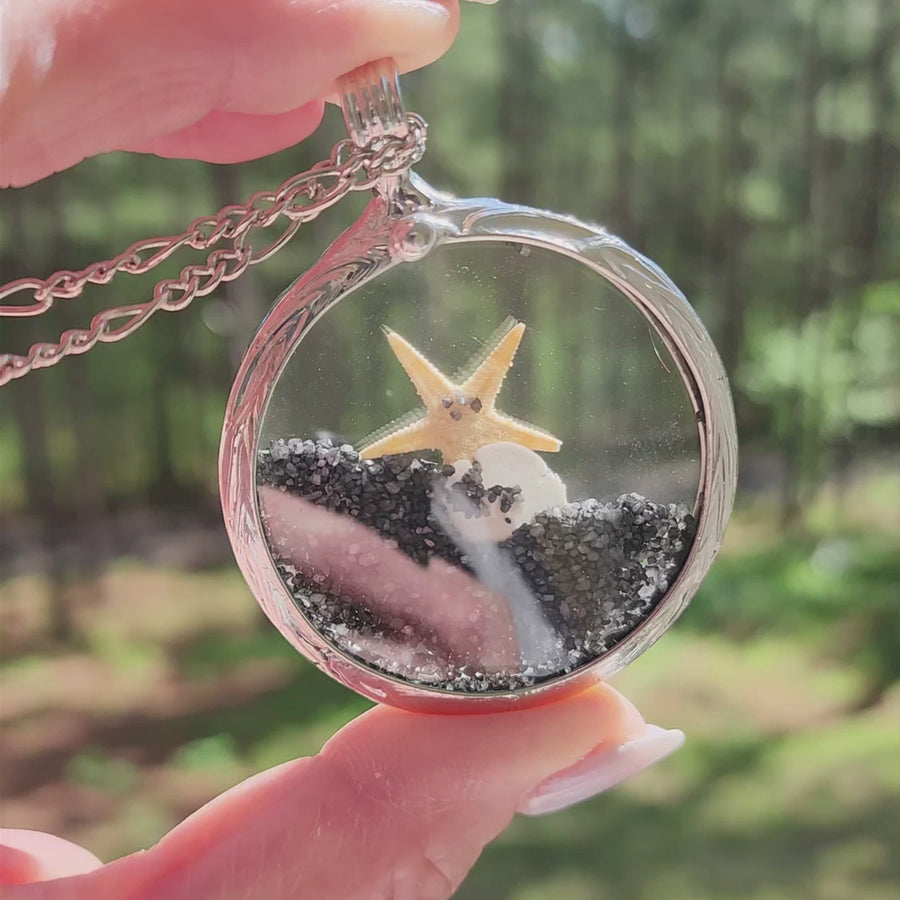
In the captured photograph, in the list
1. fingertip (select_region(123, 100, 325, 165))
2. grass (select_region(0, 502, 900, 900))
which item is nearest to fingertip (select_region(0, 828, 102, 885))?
fingertip (select_region(123, 100, 325, 165))

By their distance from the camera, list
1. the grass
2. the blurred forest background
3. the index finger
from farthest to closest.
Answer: the blurred forest background < the grass < the index finger

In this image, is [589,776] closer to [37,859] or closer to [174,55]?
[37,859]

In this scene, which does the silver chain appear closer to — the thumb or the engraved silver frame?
the engraved silver frame

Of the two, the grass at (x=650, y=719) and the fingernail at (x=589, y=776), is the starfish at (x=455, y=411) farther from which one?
the grass at (x=650, y=719)

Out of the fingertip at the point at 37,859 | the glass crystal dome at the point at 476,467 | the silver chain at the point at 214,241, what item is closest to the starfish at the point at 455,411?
the glass crystal dome at the point at 476,467

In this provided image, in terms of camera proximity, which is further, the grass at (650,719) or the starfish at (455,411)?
the grass at (650,719)

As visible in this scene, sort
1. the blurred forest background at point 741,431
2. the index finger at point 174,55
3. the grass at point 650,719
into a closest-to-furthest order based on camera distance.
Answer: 1. the index finger at point 174,55
2. the grass at point 650,719
3. the blurred forest background at point 741,431
